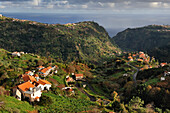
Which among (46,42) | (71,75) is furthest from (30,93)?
(46,42)

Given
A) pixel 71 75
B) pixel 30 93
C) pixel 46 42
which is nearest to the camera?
pixel 30 93

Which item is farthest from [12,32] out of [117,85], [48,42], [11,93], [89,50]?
[11,93]

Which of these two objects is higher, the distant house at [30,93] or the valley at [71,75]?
the distant house at [30,93]

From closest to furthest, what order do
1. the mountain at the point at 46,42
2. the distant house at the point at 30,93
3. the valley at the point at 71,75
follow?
the distant house at the point at 30,93
the valley at the point at 71,75
the mountain at the point at 46,42

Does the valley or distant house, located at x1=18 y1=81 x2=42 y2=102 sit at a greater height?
distant house, located at x1=18 y1=81 x2=42 y2=102

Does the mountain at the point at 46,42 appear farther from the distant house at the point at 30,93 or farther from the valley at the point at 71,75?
the distant house at the point at 30,93

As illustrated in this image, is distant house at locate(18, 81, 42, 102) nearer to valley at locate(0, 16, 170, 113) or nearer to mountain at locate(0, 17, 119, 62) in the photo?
valley at locate(0, 16, 170, 113)

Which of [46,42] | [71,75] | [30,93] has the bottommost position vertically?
[71,75]

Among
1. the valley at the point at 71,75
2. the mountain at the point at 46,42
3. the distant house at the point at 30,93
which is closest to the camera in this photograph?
the distant house at the point at 30,93

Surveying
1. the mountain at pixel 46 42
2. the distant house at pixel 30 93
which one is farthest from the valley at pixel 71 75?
the distant house at pixel 30 93

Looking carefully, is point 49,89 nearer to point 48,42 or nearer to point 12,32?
point 48,42

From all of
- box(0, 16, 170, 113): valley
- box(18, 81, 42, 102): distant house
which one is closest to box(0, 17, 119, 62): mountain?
box(0, 16, 170, 113): valley

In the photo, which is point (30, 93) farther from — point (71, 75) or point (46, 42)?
point (46, 42)
